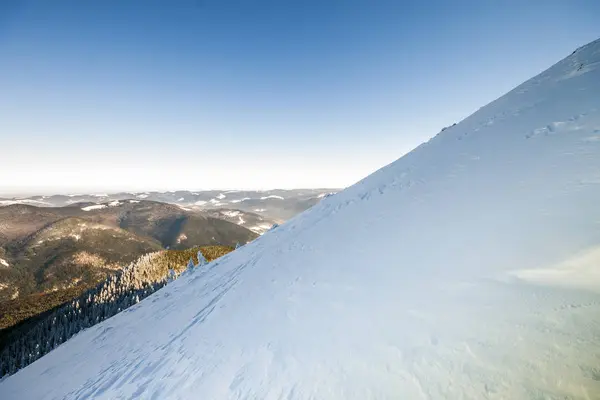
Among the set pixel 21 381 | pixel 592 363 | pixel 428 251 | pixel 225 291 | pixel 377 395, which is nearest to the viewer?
pixel 592 363

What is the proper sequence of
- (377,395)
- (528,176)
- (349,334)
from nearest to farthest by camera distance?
(377,395)
(349,334)
(528,176)

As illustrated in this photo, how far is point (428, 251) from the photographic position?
352 inches

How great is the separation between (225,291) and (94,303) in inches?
6568

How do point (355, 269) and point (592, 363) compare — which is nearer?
point (592, 363)

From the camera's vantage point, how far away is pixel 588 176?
7.94 m

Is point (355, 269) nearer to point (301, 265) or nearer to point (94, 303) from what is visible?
point (301, 265)

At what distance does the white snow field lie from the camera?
563 centimetres

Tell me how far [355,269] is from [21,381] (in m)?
34.6

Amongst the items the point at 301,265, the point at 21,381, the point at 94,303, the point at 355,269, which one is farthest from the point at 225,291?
the point at 94,303

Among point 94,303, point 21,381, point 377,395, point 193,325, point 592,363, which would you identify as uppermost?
point 592,363

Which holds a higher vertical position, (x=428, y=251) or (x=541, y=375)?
(x=428, y=251)

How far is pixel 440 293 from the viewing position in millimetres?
7352

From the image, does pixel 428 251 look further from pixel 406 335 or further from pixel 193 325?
pixel 193 325

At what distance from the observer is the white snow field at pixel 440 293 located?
5.63m
